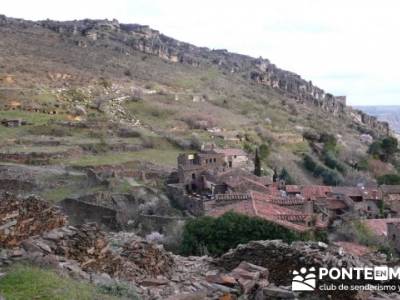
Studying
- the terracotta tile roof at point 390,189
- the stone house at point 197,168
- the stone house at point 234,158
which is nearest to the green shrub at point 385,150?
the stone house at point 234,158

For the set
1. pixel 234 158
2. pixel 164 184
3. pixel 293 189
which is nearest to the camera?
pixel 293 189

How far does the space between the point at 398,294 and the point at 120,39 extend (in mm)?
92267

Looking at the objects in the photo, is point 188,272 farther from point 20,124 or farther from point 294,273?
point 20,124

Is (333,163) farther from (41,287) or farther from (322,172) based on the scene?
(41,287)

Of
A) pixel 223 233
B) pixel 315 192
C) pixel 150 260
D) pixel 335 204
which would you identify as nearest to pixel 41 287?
pixel 150 260

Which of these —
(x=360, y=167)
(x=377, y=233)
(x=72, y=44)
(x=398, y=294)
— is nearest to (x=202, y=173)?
(x=377, y=233)

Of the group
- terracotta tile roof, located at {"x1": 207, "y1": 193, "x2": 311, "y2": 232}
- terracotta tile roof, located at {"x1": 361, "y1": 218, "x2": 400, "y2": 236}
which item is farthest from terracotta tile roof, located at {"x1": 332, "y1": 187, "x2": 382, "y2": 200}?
terracotta tile roof, located at {"x1": 207, "y1": 193, "x2": 311, "y2": 232}

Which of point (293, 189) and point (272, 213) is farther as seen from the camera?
point (293, 189)

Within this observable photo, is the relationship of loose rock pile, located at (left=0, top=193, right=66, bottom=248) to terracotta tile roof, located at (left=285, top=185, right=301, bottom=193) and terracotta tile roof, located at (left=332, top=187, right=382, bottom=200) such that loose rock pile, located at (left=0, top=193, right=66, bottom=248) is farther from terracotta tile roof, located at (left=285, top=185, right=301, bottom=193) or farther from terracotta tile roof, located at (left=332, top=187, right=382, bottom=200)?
terracotta tile roof, located at (left=332, top=187, right=382, bottom=200)

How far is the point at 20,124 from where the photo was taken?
41344 millimetres

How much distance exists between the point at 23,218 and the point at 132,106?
44762mm

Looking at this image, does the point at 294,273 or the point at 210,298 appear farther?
the point at 294,273

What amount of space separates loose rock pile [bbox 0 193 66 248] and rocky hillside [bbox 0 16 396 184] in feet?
72.7

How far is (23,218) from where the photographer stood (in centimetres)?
1057
